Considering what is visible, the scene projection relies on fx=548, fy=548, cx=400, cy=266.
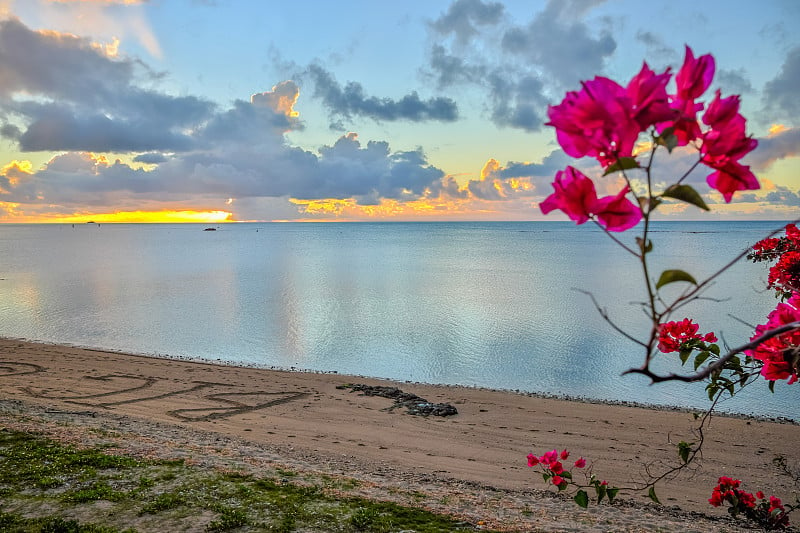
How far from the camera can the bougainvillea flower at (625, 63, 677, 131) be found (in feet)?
3.19

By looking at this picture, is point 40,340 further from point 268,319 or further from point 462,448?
point 462,448

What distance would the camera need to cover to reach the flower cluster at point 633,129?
992 millimetres

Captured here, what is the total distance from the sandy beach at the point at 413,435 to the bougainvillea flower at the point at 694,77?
5.00 m

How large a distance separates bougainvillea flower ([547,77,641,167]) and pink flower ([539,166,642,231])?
0.17 feet

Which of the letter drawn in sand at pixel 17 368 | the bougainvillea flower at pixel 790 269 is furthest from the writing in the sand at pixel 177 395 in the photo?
the bougainvillea flower at pixel 790 269

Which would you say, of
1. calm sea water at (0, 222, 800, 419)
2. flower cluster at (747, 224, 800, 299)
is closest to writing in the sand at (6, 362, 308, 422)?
calm sea water at (0, 222, 800, 419)

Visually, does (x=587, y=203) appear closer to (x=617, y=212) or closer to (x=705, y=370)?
(x=617, y=212)

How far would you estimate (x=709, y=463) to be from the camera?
31.4 feet

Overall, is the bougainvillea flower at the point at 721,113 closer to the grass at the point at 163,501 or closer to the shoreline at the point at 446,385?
the grass at the point at 163,501

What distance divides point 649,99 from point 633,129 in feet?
0.20

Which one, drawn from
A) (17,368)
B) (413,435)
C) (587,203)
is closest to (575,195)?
(587,203)

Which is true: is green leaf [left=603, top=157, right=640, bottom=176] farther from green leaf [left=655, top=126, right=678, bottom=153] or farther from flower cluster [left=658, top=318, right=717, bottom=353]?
flower cluster [left=658, top=318, right=717, bottom=353]

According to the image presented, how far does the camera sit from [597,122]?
1013mm

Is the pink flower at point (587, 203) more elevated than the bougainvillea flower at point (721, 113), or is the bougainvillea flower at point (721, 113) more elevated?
the bougainvillea flower at point (721, 113)
